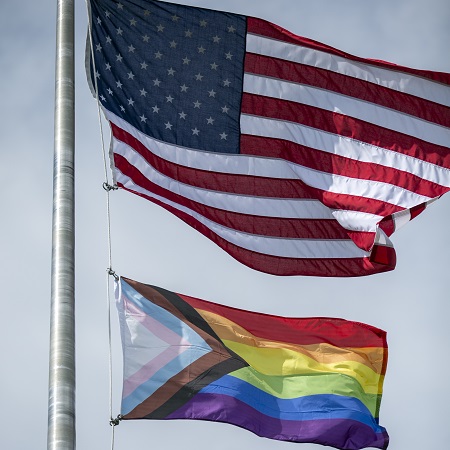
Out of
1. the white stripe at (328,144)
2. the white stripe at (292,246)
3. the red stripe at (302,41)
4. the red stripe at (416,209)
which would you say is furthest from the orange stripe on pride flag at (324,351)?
the red stripe at (302,41)

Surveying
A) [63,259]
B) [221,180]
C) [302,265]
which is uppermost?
[221,180]

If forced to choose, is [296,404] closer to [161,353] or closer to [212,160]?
[161,353]

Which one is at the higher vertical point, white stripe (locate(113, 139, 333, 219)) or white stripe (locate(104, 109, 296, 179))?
white stripe (locate(104, 109, 296, 179))

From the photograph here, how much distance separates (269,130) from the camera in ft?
60.7

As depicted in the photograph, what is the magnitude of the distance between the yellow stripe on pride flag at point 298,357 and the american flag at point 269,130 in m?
1.16

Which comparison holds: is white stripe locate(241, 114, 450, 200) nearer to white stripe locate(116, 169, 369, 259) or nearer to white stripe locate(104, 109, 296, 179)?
white stripe locate(104, 109, 296, 179)

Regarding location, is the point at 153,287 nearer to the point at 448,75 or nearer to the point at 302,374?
the point at 302,374

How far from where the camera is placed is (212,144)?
1836cm

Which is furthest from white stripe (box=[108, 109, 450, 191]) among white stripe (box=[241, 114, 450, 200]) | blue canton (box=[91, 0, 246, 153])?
blue canton (box=[91, 0, 246, 153])

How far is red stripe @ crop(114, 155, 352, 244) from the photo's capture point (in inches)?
703

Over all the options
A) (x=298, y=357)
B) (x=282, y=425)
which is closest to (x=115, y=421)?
(x=282, y=425)

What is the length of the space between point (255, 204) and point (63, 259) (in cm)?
570

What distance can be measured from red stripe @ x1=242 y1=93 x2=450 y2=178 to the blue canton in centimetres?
47

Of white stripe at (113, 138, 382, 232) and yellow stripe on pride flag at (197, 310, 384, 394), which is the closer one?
white stripe at (113, 138, 382, 232)
